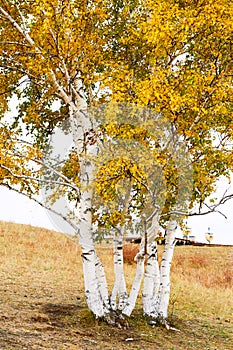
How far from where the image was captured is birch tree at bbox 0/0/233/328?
10266 millimetres

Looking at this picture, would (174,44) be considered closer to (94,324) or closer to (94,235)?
(94,235)

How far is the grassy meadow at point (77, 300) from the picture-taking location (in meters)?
10.5

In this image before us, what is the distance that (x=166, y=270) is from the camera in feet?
40.7

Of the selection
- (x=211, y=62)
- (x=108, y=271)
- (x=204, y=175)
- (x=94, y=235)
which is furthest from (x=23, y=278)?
(x=211, y=62)

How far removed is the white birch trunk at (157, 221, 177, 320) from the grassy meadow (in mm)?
549

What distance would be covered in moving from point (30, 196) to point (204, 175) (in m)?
3.89

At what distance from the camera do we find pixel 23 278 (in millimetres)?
18094

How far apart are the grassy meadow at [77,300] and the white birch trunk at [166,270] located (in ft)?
1.80

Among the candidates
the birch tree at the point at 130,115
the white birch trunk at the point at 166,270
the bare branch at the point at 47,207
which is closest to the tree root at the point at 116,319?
the birch tree at the point at 130,115

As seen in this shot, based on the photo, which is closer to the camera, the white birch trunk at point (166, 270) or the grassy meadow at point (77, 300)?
the grassy meadow at point (77, 300)

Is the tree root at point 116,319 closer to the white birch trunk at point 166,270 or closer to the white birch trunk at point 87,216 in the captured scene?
the white birch trunk at point 87,216

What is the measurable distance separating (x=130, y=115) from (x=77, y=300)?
699 cm

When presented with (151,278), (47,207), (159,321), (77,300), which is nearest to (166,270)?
(151,278)

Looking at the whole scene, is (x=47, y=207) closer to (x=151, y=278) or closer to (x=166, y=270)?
(x=151, y=278)
